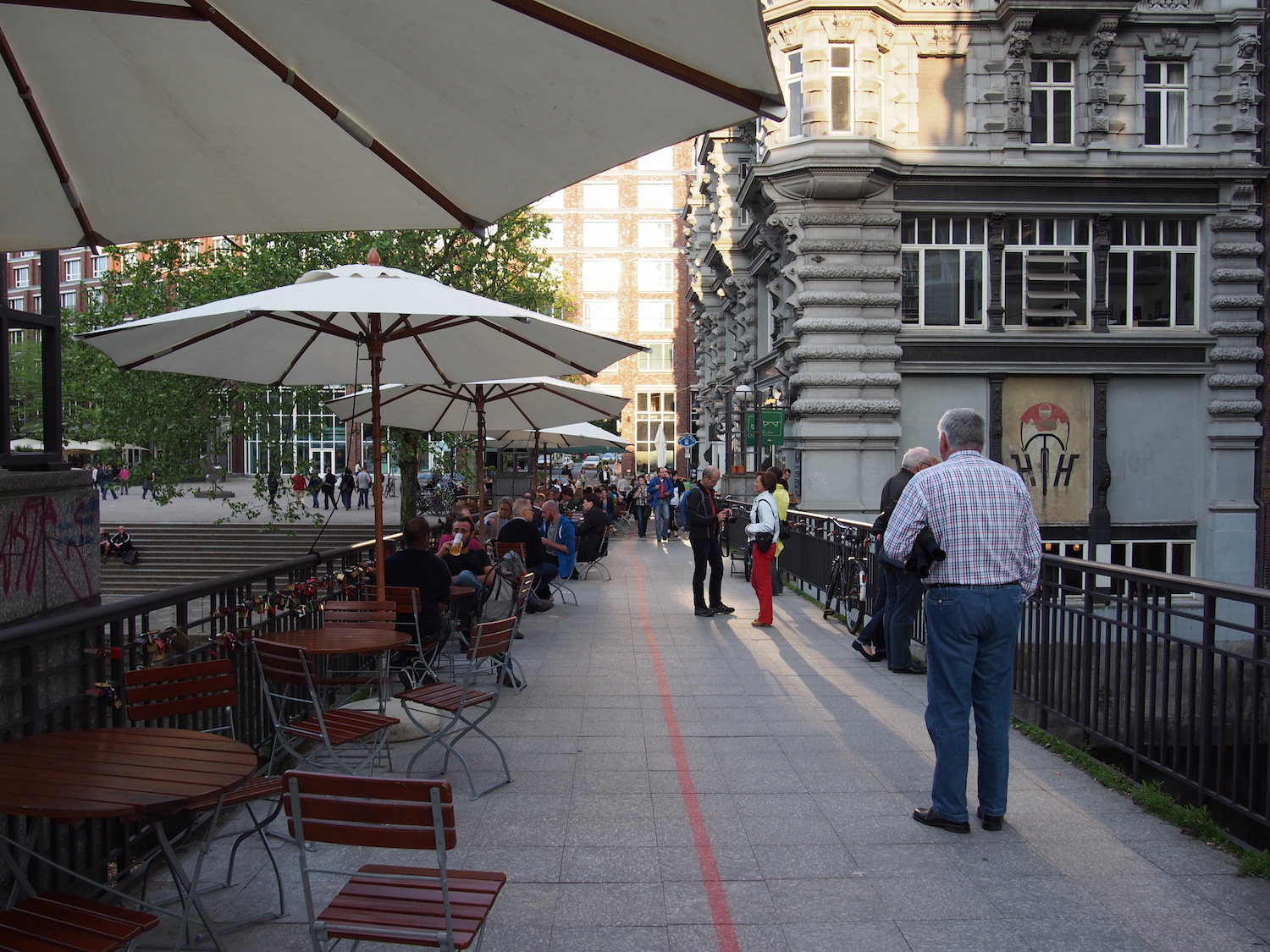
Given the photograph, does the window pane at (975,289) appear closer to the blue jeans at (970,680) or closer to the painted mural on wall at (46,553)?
the blue jeans at (970,680)

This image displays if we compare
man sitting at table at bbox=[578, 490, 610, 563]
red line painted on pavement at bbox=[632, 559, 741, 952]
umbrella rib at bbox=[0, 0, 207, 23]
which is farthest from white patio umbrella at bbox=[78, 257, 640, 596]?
man sitting at table at bbox=[578, 490, 610, 563]

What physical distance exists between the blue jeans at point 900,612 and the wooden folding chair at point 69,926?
24.1ft

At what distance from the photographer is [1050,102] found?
22.1 meters

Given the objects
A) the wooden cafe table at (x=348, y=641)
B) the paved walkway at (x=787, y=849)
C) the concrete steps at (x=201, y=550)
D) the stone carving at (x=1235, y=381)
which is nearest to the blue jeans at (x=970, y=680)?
the paved walkway at (x=787, y=849)

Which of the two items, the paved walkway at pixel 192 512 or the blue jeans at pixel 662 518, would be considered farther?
the paved walkway at pixel 192 512

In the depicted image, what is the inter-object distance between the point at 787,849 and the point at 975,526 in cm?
192

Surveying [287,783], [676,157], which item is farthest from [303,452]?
[676,157]

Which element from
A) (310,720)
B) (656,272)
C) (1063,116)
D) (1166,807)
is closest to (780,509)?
(1166,807)

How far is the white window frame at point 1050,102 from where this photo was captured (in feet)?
72.3

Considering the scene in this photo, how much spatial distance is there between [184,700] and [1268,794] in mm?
5264

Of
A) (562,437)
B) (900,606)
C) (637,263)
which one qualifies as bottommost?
(900,606)

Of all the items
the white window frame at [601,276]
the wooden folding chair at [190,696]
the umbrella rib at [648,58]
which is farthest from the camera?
the white window frame at [601,276]

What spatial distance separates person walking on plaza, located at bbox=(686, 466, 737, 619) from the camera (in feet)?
40.3

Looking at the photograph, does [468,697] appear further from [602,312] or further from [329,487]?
[602,312]
